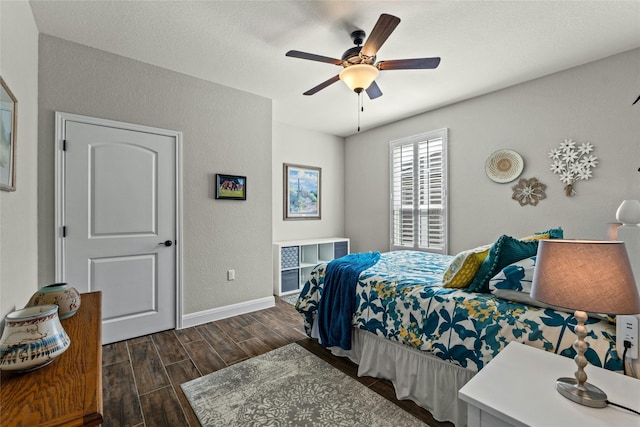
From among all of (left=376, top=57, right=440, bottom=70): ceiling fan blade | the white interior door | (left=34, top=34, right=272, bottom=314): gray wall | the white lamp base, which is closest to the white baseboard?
(left=34, top=34, right=272, bottom=314): gray wall

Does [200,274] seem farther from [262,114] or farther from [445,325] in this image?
[445,325]

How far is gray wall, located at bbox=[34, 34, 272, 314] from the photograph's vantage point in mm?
2371

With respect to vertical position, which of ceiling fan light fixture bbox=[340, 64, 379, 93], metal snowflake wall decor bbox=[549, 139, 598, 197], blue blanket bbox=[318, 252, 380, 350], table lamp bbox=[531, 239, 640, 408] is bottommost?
blue blanket bbox=[318, 252, 380, 350]

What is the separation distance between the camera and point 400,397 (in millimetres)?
1857

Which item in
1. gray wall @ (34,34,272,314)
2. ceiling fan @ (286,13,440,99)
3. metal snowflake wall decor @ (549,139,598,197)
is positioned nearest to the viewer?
ceiling fan @ (286,13,440,99)

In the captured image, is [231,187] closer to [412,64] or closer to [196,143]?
[196,143]

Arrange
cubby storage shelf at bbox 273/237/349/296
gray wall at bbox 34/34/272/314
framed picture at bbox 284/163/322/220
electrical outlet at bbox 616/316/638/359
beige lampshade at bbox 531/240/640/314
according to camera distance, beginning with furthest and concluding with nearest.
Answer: framed picture at bbox 284/163/322/220, cubby storage shelf at bbox 273/237/349/296, gray wall at bbox 34/34/272/314, electrical outlet at bbox 616/316/638/359, beige lampshade at bbox 531/240/640/314

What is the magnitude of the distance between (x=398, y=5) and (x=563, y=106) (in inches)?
86.2

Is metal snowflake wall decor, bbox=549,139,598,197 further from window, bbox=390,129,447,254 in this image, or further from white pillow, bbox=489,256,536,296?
white pillow, bbox=489,256,536,296

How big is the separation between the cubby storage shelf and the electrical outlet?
3.23m

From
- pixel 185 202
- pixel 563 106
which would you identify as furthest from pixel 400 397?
pixel 563 106

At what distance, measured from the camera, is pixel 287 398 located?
1867 mm

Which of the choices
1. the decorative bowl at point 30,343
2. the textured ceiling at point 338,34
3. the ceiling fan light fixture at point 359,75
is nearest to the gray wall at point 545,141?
the textured ceiling at point 338,34

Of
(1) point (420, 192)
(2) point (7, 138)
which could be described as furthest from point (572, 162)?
(2) point (7, 138)
